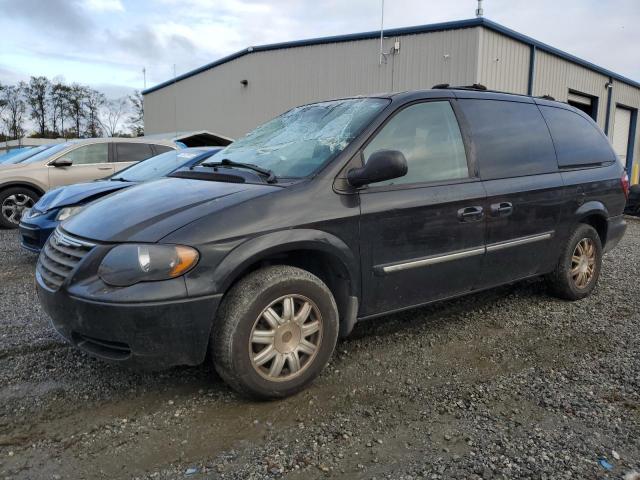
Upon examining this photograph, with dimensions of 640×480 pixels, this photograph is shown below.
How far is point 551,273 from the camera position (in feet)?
15.1

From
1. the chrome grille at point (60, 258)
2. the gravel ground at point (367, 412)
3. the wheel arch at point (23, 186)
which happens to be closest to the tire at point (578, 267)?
the gravel ground at point (367, 412)

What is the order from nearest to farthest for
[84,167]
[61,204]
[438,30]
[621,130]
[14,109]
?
1. [61,204]
2. [84,167]
3. [438,30]
4. [621,130]
5. [14,109]

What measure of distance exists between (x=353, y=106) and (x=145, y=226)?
172 cm

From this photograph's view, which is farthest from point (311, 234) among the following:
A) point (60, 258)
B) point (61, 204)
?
point (61, 204)

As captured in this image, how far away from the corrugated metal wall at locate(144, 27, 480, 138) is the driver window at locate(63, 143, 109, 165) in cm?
627

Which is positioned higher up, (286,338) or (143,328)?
(143,328)

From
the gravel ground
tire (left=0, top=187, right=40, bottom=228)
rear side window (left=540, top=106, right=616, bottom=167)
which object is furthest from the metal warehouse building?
the gravel ground

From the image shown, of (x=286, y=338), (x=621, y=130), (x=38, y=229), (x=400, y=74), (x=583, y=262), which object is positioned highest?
(x=400, y=74)

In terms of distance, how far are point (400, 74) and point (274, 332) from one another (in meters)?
13.6

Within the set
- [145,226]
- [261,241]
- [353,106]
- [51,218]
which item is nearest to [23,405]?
[145,226]

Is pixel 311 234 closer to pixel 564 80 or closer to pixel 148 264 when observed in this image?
pixel 148 264

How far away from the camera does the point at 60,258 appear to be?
2889 mm

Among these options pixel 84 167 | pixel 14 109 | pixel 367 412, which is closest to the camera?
pixel 367 412

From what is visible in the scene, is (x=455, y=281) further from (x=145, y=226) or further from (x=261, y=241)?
(x=145, y=226)
